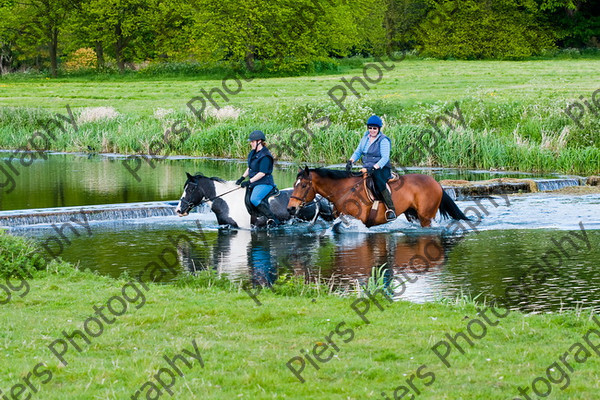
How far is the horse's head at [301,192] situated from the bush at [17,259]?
551 cm

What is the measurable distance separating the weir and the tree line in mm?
52033

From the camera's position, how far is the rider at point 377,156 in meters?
19.1

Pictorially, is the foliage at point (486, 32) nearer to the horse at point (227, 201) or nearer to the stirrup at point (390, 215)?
the horse at point (227, 201)

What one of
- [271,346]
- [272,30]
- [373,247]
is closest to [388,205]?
[373,247]

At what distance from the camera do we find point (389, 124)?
36.4 metres

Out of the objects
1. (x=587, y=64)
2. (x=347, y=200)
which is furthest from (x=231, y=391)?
(x=587, y=64)

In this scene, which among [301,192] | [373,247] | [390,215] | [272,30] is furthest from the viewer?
[272,30]

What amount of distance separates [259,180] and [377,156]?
2.69 m

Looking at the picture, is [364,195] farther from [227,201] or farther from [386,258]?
[227,201]

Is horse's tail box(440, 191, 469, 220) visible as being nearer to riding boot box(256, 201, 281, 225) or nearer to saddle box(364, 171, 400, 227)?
saddle box(364, 171, 400, 227)

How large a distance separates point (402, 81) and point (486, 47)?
26110 mm

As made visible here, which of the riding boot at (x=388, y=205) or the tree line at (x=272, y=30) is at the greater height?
the tree line at (x=272, y=30)

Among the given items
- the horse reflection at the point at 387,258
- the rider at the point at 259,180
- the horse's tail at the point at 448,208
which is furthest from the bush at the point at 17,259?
the horse's tail at the point at 448,208

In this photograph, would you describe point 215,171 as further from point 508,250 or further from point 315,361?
point 315,361
